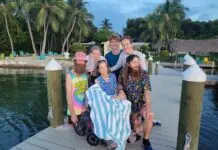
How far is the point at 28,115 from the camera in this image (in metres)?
7.30

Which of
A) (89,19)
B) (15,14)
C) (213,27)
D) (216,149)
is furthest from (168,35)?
(216,149)

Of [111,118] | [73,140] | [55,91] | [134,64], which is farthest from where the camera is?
[55,91]

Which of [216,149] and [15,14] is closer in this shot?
[216,149]

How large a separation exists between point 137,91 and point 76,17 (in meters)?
30.2

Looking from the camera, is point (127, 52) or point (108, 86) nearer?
point (108, 86)

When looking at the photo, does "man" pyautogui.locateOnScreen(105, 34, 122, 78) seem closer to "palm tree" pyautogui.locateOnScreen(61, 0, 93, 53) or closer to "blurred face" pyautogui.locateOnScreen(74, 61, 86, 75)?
"blurred face" pyautogui.locateOnScreen(74, 61, 86, 75)

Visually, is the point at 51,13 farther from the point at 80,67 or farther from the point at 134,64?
the point at 134,64

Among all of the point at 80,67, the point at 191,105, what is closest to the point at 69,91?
the point at 80,67

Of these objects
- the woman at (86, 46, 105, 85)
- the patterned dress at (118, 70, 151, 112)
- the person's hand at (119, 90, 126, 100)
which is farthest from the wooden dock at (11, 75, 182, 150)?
the woman at (86, 46, 105, 85)

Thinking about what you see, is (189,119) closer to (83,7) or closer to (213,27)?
(83,7)

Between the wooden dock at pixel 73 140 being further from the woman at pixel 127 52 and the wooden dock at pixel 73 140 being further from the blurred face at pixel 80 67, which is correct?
the woman at pixel 127 52

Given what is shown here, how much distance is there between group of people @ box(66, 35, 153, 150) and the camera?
3.29 m

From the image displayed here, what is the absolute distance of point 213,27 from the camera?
48312mm

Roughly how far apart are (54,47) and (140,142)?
35351 millimetres
